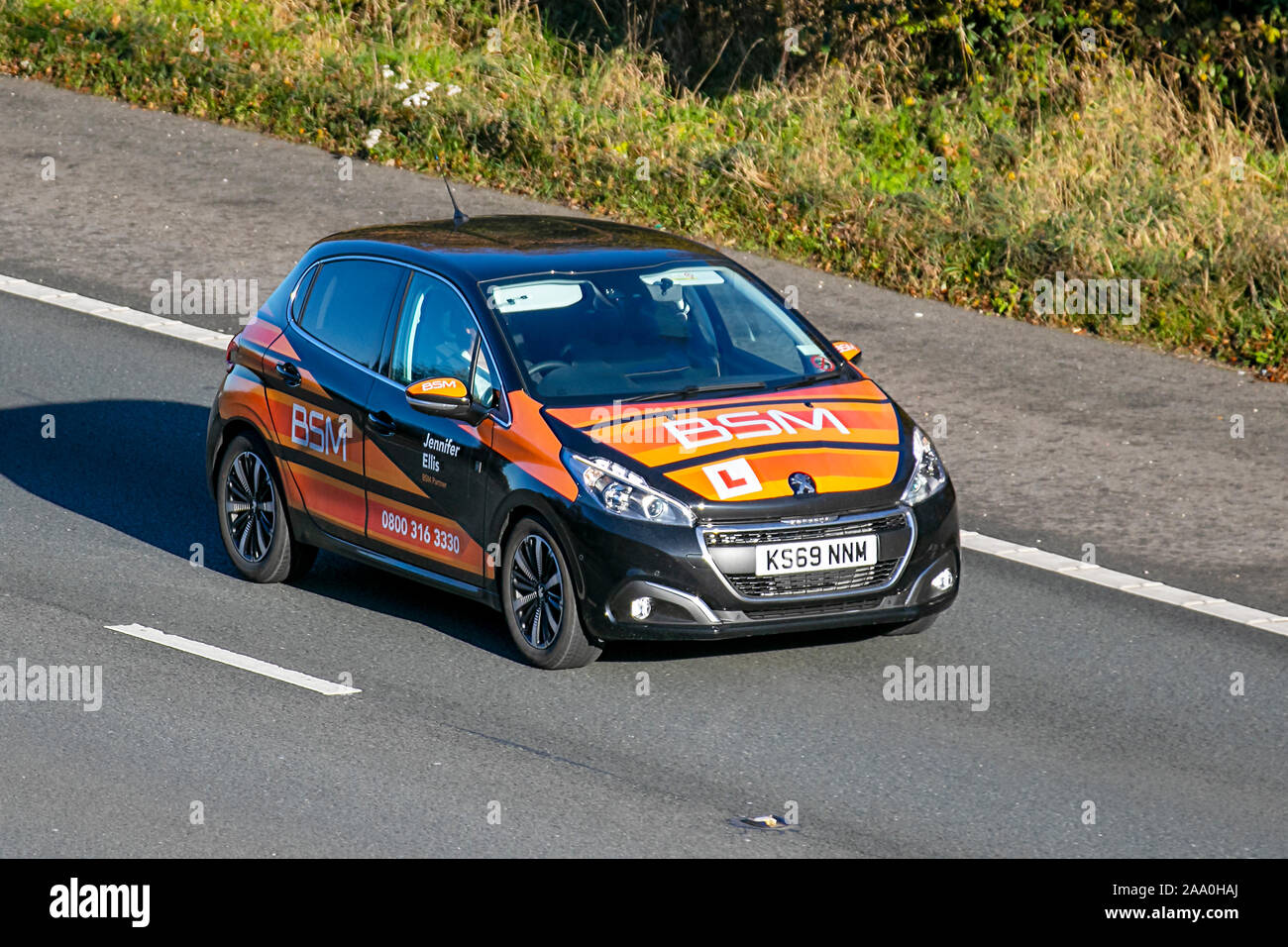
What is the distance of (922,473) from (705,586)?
47.6 inches

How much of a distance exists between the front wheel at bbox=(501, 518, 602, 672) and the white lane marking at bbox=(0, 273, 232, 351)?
637 cm

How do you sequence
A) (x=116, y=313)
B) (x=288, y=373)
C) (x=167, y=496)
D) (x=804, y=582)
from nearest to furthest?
(x=804, y=582) → (x=288, y=373) → (x=167, y=496) → (x=116, y=313)

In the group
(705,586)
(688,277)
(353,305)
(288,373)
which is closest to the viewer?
(705,586)

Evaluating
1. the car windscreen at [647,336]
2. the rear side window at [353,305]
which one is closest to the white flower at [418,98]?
the rear side window at [353,305]

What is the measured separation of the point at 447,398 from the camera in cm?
936

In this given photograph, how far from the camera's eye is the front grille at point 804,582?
8.73 m

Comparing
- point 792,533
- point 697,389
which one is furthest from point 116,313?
point 792,533

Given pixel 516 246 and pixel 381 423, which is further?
pixel 516 246

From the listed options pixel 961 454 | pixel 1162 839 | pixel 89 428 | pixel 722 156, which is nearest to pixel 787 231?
pixel 722 156

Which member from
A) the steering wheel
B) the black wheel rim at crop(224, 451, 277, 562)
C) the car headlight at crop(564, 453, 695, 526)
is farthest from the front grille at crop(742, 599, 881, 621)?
the black wheel rim at crop(224, 451, 277, 562)

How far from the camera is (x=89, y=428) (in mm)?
13148

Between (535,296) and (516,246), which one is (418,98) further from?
(535,296)

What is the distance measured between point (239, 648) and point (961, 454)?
5189 millimetres

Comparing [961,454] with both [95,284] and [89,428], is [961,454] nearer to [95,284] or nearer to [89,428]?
[89,428]
